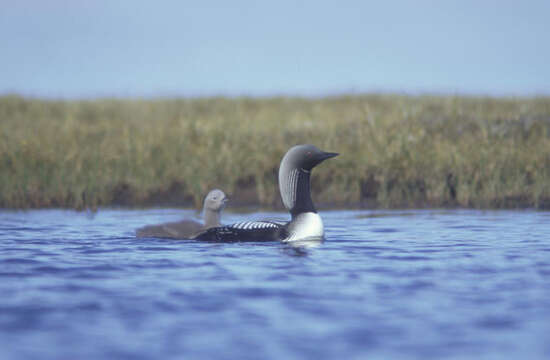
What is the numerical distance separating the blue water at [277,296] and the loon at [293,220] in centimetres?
14

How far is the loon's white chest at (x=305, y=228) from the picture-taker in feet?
27.7

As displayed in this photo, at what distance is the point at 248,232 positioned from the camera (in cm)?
843

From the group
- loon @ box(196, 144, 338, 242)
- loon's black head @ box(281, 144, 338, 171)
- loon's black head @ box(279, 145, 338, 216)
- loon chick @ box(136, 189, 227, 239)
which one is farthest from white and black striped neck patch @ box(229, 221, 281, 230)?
loon's black head @ box(281, 144, 338, 171)

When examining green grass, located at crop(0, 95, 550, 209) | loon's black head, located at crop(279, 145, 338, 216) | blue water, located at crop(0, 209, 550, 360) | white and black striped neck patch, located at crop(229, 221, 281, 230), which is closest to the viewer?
blue water, located at crop(0, 209, 550, 360)

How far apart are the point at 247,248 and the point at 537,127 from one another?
33.3 feet

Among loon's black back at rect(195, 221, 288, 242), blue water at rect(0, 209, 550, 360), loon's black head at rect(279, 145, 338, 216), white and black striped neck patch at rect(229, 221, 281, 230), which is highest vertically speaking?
loon's black head at rect(279, 145, 338, 216)

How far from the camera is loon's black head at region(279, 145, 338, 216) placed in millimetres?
8641

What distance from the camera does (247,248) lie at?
826 cm

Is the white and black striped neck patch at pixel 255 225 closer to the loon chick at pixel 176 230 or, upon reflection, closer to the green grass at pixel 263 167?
the loon chick at pixel 176 230

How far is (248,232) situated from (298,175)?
826 mm

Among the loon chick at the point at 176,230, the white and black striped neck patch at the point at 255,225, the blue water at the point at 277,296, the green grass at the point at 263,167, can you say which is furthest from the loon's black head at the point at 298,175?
the green grass at the point at 263,167

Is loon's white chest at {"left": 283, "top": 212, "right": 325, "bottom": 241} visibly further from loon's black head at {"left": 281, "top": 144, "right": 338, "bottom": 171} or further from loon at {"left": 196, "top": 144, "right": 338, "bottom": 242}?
loon's black head at {"left": 281, "top": 144, "right": 338, "bottom": 171}

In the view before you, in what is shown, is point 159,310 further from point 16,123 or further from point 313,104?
point 313,104

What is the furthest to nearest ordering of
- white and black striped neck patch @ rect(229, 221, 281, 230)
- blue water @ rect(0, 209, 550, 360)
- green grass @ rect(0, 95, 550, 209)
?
green grass @ rect(0, 95, 550, 209)
white and black striped neck patch @ rect(229, 221, 281, 230)
blue water @ rect(0, 209, 550, 360)
